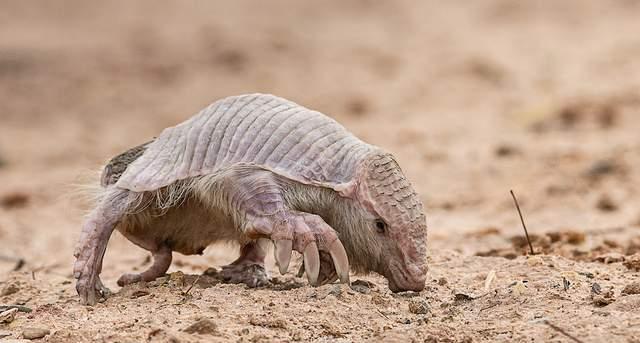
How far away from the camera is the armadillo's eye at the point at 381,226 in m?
4.27

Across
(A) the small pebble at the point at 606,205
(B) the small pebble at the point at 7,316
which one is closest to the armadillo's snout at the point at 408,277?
(B) the small pebble at the point at 7,316

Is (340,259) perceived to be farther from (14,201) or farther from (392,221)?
(14,201)

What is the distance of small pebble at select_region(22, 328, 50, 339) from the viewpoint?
3895 mm

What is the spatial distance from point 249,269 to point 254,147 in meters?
0.72

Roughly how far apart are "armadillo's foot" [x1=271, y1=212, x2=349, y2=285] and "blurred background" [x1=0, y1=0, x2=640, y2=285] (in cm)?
128

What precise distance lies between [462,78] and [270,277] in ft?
30.1

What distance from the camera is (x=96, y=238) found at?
4.61 meters

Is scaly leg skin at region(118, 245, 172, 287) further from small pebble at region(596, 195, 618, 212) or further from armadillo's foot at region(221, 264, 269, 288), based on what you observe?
small pebble at region(596, 195, 618, 212)

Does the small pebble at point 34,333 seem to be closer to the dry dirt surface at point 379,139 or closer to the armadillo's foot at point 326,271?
the dry dirt surface at point 379,139

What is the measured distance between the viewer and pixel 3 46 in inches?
602

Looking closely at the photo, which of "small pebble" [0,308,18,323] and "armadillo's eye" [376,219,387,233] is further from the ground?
"armadillo's eye" [376,219,387,233]

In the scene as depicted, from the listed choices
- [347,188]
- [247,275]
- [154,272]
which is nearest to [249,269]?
[247,275]

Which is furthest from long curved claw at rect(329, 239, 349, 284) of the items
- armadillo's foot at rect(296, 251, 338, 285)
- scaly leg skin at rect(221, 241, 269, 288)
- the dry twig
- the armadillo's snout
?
the dry twig

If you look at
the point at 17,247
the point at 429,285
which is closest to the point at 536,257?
the point at 429,285
